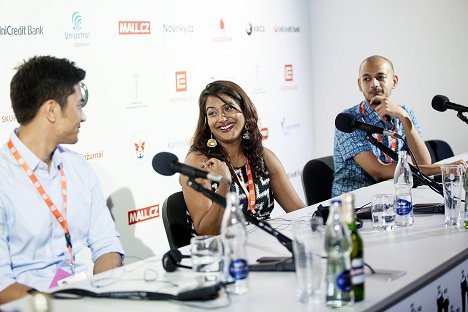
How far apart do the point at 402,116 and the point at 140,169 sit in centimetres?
169

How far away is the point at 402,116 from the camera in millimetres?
4195

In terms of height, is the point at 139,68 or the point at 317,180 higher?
the point at 139,68

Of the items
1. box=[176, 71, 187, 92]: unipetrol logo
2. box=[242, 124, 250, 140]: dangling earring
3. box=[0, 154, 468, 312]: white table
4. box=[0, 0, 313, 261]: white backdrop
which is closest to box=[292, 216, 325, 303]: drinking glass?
box=[0, 154, 468, 312]: white table

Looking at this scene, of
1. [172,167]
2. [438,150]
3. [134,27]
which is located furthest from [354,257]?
[438,150]

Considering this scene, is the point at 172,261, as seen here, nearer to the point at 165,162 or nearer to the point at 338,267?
the point at 165,162

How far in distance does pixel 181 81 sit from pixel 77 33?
3.22ft

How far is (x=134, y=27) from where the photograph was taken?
15.0 ft

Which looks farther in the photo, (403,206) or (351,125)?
(351,125)

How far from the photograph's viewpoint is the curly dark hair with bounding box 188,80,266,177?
3.35 m

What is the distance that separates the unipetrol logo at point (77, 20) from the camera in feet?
13.7

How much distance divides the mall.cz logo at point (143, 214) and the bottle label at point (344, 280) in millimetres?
2874

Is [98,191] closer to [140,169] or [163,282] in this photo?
[163,282]

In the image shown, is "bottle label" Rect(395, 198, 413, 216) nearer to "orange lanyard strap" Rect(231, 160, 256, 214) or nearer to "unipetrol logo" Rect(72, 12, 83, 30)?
"orange lanyard strap" Rect(231, 160, 256, 214)

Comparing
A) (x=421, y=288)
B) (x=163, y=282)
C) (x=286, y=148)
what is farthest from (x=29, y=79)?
(x=286, y=148)
